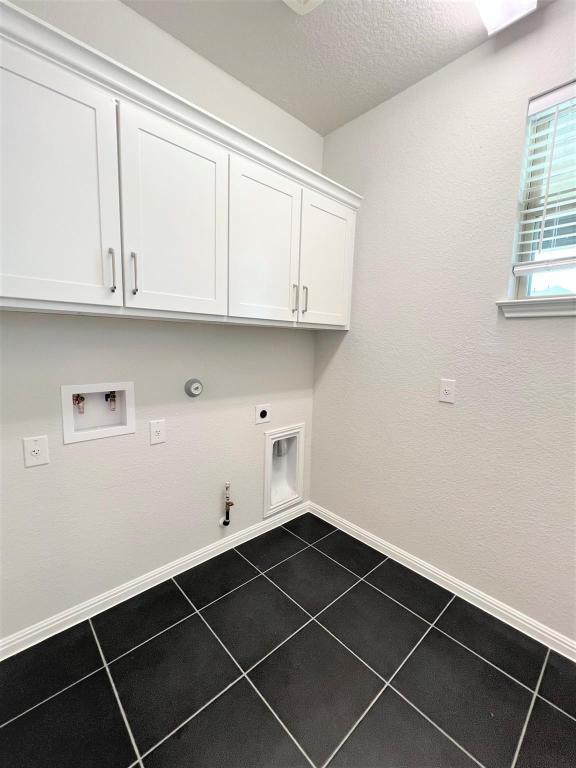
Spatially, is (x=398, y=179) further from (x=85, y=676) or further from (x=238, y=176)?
(x=85, y=676)

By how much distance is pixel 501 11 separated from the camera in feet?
4.35

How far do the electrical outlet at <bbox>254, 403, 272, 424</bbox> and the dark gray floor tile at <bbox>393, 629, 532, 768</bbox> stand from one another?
1404 mm

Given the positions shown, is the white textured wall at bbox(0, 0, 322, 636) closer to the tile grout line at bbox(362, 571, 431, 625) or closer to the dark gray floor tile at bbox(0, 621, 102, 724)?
the dark gray floor tile at bbox(0, 621, 102, 724)

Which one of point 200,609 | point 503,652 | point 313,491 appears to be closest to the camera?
point 503,652

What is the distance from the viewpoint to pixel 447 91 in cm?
167

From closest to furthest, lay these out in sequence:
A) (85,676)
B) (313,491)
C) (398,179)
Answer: (85,676), (398,179), (313,491)

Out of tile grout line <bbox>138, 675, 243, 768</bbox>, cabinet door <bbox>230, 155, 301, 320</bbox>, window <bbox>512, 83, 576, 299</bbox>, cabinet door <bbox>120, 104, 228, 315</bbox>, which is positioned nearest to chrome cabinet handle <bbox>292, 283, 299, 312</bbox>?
cabinet door <bbox>230, 155, 301, 320</bbox>

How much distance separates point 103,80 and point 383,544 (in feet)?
8.60

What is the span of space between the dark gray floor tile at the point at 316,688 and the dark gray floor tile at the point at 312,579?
0.70ft

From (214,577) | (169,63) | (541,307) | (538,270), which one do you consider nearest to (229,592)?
(214,577)

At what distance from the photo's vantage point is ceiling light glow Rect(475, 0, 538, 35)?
1.28m

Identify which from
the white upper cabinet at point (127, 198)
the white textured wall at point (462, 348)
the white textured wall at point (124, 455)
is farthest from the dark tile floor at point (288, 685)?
the white upper cabinet at point (127, 198)

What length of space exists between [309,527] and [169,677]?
1261 mm

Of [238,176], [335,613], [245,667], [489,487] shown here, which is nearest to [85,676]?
[245,667]
